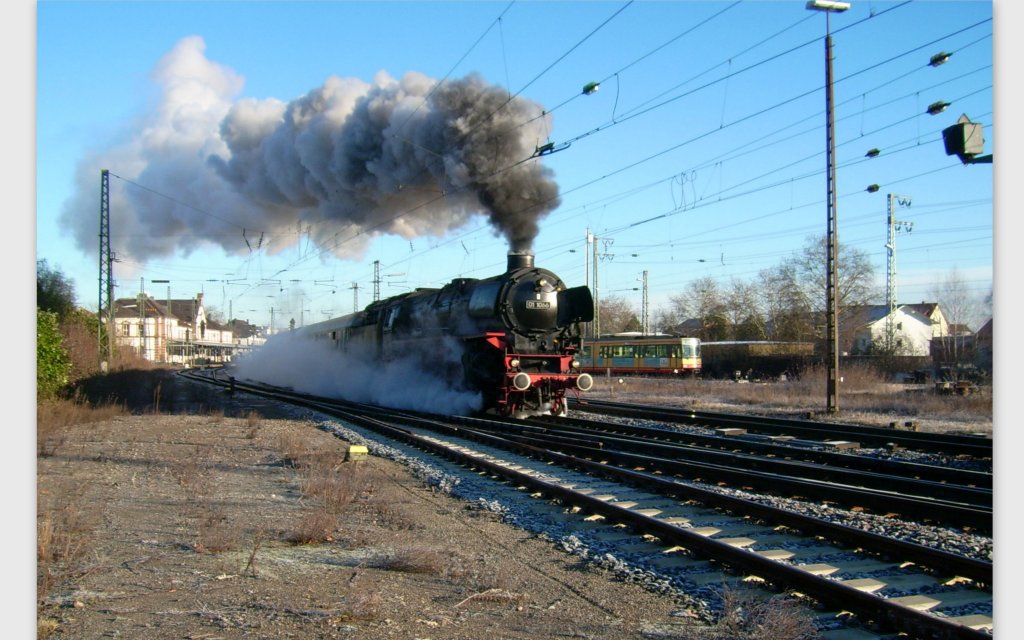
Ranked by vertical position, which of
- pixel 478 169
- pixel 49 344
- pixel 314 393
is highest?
pixel 478 169

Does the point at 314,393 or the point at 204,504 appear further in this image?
the point at 314,393

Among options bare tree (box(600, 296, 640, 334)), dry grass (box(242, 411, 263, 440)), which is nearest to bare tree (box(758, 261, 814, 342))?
bare tree (box(600, 296, 640, 334))

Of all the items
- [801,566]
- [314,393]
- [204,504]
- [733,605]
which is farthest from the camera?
[314,393]

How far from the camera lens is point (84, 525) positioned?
7309 millimetres

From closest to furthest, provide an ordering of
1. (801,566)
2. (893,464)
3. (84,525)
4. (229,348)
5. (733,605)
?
(733,605) → (801,566) → (84,525) → (893,464) → (229,348)

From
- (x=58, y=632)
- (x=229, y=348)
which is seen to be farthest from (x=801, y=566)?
(x=229, y=348)

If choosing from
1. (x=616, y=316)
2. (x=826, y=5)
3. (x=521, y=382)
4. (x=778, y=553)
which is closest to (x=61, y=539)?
(x=778, y=553)

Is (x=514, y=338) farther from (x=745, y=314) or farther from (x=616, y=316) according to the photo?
(x=616, y=316)

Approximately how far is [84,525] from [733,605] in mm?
5915

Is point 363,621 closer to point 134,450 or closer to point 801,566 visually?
point 801,566

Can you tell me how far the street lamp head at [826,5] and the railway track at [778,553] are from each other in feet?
34.4

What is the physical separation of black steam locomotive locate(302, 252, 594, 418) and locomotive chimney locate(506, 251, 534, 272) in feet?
0.08

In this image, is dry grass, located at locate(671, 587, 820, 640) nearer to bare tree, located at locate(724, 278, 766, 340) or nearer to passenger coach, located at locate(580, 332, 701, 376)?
passenger coach, located at locate(580, 332, 701, 376)

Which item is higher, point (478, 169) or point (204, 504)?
point (478, 169)
